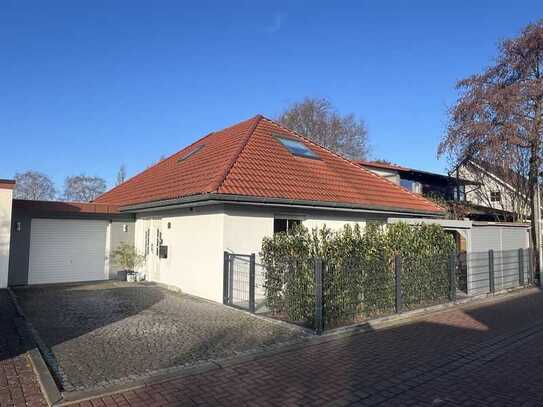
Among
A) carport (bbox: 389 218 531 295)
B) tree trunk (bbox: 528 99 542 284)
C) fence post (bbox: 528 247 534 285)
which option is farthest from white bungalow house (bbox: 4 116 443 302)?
tree trunk (bbox: 528 99 542 284)

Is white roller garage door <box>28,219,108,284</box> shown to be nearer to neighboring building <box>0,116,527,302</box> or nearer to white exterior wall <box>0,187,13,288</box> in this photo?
neighboring building <box>0,116,527,302</box>

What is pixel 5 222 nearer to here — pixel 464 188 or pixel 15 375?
pixel 15 375

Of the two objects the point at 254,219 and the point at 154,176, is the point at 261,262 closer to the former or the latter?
the point at 254,219

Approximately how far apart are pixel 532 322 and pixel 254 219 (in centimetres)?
→ 689

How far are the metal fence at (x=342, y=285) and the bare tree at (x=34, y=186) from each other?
39.4 meters

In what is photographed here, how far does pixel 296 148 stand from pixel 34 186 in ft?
125

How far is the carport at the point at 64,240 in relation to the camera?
534 inches

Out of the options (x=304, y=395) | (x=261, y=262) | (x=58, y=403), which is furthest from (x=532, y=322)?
(x=58, y=403)

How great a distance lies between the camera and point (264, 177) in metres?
12.0

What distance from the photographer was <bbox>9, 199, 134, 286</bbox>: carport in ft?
44.5

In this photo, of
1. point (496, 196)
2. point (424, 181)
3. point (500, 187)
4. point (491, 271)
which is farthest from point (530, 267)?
point (424, 181)

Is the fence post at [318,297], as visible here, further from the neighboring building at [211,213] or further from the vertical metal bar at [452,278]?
the vertical metal bar at [452,278]

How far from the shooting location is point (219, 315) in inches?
362

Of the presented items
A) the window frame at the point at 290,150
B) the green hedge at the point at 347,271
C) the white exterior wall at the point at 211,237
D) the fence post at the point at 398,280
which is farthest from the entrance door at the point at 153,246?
the fence post at the point at 398,280
